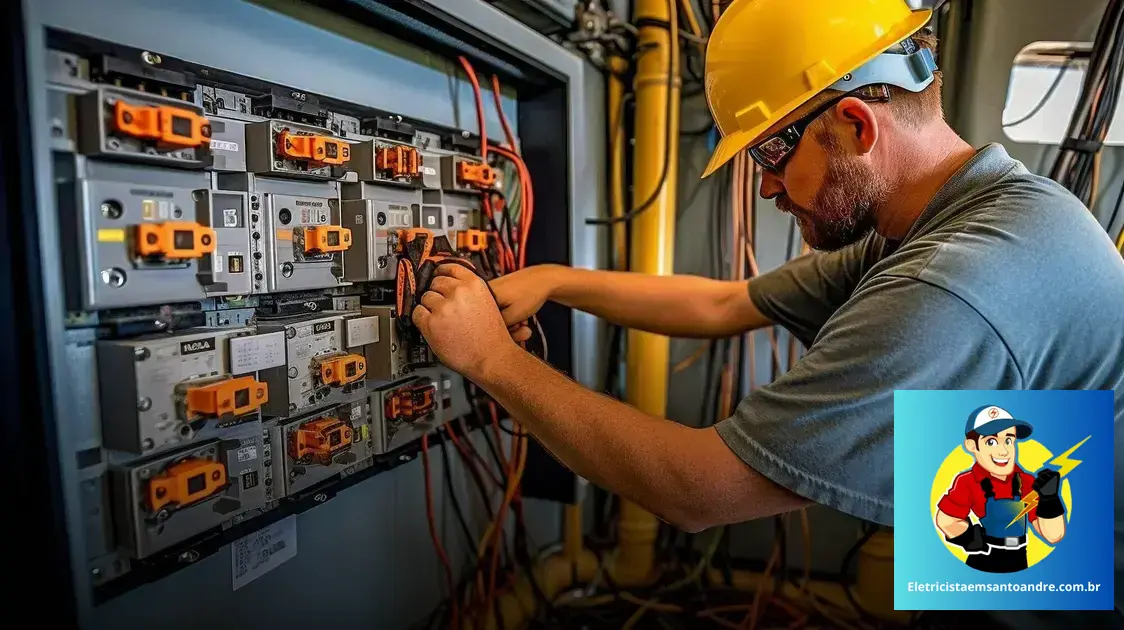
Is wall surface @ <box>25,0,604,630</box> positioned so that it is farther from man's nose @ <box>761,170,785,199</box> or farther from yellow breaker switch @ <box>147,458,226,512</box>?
man's nose @ <box>761,170,785,199</box>

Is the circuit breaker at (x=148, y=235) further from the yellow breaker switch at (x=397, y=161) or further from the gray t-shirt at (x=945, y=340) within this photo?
the gray t-shirt at (x=945, y=340)

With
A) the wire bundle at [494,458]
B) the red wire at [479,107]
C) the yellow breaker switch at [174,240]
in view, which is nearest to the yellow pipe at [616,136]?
the wire bundle at [494,458]

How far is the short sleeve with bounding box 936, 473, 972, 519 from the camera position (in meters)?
0.79

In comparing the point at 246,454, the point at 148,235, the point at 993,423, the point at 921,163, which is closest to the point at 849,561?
the point at 993,423

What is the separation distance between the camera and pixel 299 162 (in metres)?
0.88

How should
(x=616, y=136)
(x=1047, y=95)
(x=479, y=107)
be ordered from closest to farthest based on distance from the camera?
(x=479, y=107) < (x=1047, y=95) < (x=616, y=136)

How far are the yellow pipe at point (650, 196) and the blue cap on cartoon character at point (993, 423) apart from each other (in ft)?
2.89

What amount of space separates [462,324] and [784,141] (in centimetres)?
54

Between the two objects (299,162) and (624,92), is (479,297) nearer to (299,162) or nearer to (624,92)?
(299,162)

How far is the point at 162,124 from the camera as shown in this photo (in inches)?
27.0

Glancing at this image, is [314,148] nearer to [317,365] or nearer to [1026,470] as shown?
[317,365]

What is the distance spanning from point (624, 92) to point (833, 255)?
81cm

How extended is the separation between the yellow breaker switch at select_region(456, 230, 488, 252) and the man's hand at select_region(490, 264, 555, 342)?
0.11 m

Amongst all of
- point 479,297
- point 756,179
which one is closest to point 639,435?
point 479,297
